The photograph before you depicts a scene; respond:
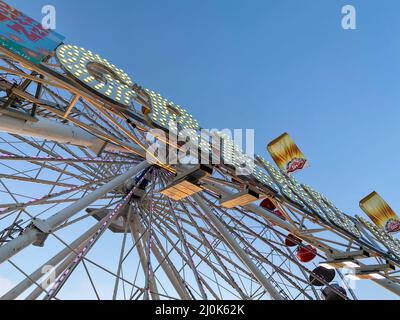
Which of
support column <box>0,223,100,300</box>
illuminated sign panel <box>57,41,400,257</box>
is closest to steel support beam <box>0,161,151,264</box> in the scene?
support column <box>0,223,100,300</box>

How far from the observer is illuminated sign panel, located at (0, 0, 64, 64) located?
401 inches

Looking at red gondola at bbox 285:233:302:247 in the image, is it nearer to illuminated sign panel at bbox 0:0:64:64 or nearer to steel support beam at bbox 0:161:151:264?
steel support beam at bbox 0:161:151:264

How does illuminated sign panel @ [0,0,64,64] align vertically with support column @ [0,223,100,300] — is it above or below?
above

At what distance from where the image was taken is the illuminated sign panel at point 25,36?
10.2m

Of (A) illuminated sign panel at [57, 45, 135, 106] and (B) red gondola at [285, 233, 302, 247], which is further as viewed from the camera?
(B) red gondola at [285, 233, 302, 247]

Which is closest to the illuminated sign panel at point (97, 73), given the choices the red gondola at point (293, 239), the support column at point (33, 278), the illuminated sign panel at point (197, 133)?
the illuminated sign panel at point (197, 133)

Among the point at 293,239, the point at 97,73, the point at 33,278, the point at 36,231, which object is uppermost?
the point at 97,73

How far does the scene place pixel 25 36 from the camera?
35.4 ft

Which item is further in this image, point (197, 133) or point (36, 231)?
point (197, 133)

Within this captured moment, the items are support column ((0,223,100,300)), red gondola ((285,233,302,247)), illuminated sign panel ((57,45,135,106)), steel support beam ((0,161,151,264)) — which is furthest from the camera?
red gondola ((285,233,302,247))

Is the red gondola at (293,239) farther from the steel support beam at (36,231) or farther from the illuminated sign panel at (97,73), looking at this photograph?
the illuminated sign panel at (97,73)

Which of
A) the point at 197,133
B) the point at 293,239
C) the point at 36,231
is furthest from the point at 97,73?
the point at 293,239

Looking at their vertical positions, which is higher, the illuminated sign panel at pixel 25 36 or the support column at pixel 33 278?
the illuminated sign panel at pixel 25 36

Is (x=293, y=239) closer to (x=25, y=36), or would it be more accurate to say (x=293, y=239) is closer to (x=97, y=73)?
(x=97, y=73)
